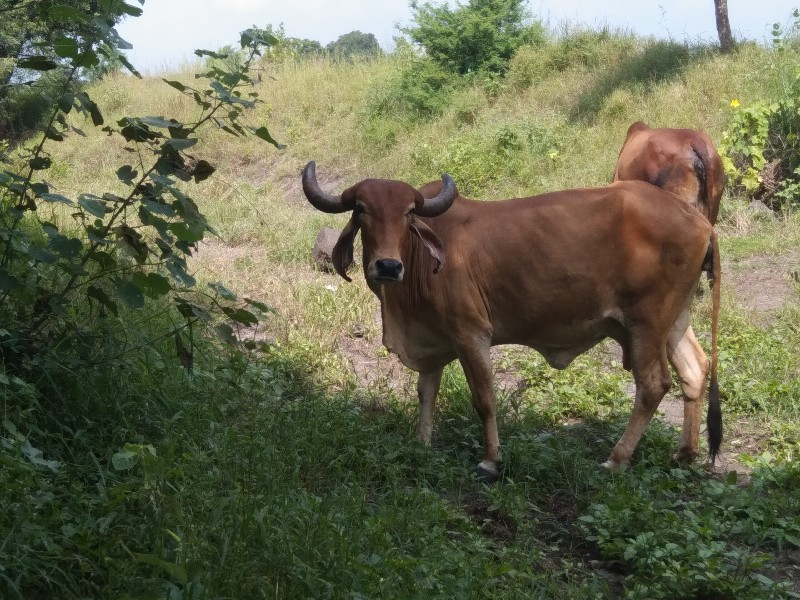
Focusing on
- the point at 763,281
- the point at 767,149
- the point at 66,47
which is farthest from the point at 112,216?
the point at 767,149

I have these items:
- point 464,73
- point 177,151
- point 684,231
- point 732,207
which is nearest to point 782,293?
point 732,207

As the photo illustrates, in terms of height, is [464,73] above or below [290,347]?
above

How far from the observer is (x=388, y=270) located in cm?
494

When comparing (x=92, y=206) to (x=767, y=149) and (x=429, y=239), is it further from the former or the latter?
(x=767, y=149)

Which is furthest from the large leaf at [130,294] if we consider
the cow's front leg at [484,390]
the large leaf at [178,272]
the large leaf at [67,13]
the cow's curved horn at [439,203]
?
the cow's front leg at [484,390]

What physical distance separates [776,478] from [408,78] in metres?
12.0

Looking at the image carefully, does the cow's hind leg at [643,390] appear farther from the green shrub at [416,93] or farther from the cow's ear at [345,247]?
the green shrub at [416,93]

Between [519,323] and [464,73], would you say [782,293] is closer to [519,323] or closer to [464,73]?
[519,323]

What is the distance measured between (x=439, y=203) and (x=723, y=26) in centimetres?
1076

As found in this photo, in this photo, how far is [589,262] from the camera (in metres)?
5.44

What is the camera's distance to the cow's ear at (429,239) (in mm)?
5180

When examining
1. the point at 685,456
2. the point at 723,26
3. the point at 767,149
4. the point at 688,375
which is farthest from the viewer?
the point at 723,26

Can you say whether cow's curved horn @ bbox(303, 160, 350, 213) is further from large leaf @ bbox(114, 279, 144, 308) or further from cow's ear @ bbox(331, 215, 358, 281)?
large leaf @ bbox(114, 279, 144, 308)

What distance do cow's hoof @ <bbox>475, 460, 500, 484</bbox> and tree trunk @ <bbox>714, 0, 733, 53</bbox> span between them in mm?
Answer: 10834
